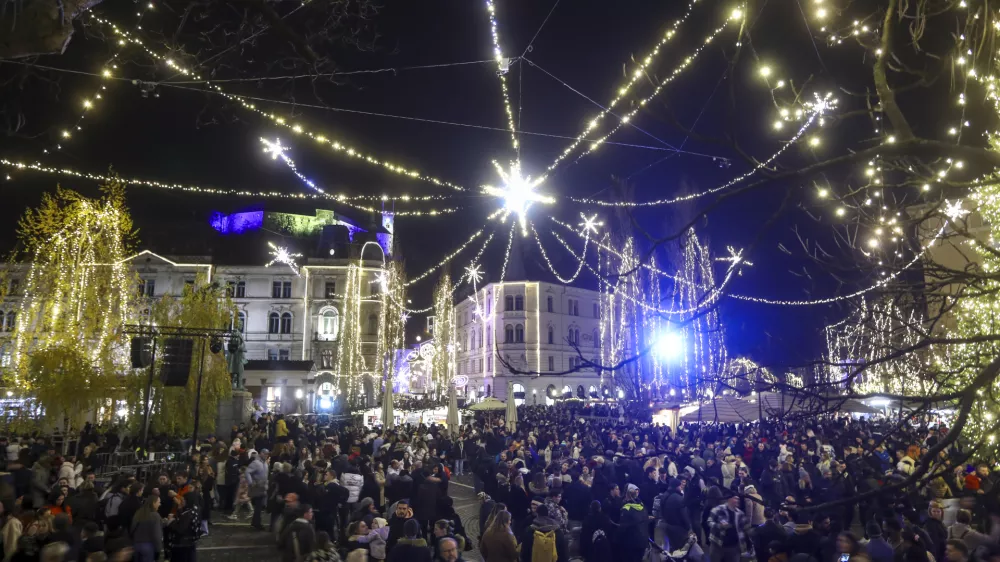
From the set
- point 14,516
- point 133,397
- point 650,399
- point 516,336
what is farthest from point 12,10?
point 516,336

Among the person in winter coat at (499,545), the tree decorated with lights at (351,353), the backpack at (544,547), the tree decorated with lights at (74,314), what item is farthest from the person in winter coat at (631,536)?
the tree decorated with lights at (351,353)

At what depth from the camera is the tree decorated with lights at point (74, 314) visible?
25172 mm

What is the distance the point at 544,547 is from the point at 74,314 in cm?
2879

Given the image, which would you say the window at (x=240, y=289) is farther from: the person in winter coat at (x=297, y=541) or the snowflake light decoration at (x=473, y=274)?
the person in winter coat at (x=297, y=541)

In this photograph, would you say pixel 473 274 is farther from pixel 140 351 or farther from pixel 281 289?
pixel 281 289

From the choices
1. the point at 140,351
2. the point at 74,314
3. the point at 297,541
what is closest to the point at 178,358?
the point at 140,351

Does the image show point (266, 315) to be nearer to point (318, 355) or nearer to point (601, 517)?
point (318, 355)

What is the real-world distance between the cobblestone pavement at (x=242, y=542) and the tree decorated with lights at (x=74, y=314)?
1456 centimetres

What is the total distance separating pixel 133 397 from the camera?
25.9 metres

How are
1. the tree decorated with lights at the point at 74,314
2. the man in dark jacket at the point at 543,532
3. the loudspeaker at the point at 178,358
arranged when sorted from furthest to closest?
1. the tree decorated with lights at the point at 74,314
2. the loudspeaker at the point at 178,358
3. the man in dark jacket at the point at 543,532

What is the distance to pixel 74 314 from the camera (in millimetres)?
28375

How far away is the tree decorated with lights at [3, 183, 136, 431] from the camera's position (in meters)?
25.2

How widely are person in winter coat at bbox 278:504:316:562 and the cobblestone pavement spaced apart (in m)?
2.03

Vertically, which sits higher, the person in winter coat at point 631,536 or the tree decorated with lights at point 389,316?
the tree decorated with lights at point 389,316
